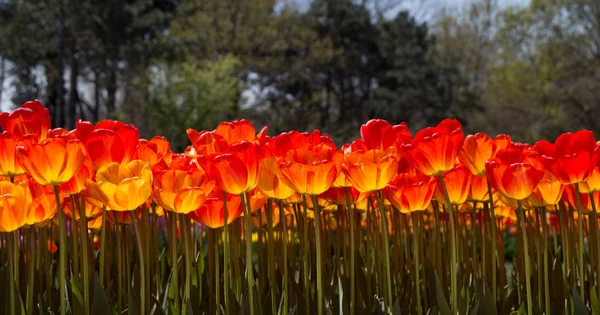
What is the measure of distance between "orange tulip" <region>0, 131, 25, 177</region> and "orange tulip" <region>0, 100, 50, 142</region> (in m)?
0.10

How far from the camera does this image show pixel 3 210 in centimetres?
112

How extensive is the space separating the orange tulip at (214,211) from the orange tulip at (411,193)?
332 millimetres

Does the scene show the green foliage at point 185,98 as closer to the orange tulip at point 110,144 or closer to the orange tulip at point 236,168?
the orange tulip at point 110,144

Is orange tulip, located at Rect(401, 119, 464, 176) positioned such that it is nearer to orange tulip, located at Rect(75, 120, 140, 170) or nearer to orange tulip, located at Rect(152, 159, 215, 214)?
orange tulip, located at Rect(152, 159, 215, 214)

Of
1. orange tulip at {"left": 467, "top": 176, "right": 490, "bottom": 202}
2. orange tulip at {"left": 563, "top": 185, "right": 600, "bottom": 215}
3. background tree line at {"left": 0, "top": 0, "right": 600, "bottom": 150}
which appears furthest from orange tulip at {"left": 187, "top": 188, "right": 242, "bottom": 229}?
background tree line at {"left": 0, "top": 0, "right": 600, "bottom": 150}

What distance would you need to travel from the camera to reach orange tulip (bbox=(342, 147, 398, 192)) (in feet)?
3.88

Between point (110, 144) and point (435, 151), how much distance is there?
655 millimetres

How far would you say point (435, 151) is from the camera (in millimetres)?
1234

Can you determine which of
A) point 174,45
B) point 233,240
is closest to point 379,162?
point 233,240

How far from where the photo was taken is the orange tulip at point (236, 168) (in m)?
1.11

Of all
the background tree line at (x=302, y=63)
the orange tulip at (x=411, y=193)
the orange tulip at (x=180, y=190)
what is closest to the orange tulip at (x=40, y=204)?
the orange tulip at (x=180, y=190)

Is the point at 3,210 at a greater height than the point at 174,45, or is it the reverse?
the point at 174,45

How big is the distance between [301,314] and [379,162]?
0.36 meters

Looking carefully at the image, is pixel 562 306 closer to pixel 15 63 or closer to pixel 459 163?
pixel 459 163
